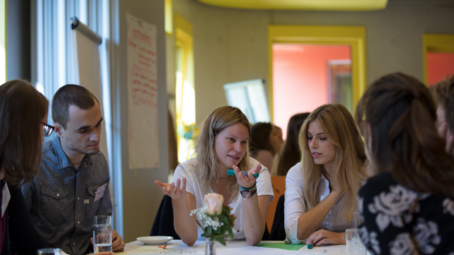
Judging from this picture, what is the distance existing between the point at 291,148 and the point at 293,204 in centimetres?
133

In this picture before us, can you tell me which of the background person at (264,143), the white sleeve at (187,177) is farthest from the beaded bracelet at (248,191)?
the background person at (264,143)

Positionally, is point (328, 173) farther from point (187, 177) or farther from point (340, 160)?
point (187, 177)

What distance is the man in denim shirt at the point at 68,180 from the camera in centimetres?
199

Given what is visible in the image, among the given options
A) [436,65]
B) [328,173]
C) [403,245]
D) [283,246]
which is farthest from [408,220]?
[436,65]

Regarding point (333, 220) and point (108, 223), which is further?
point (333, 220)

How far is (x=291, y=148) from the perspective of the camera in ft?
11.6

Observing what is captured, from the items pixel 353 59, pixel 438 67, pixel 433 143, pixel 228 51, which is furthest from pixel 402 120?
pixel 438 67

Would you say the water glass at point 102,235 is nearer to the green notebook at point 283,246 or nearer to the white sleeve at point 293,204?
the green notebook at point 283,246

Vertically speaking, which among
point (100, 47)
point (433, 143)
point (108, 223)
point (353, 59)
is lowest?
point (108, 223)

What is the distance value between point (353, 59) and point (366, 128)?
561 cm

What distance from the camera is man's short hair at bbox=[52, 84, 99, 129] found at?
204 centimetres

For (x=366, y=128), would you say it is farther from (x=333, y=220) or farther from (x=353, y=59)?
(x=353, y=59)

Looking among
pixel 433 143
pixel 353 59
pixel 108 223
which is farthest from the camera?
pixel 353 59

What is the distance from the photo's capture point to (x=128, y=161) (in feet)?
10.7
